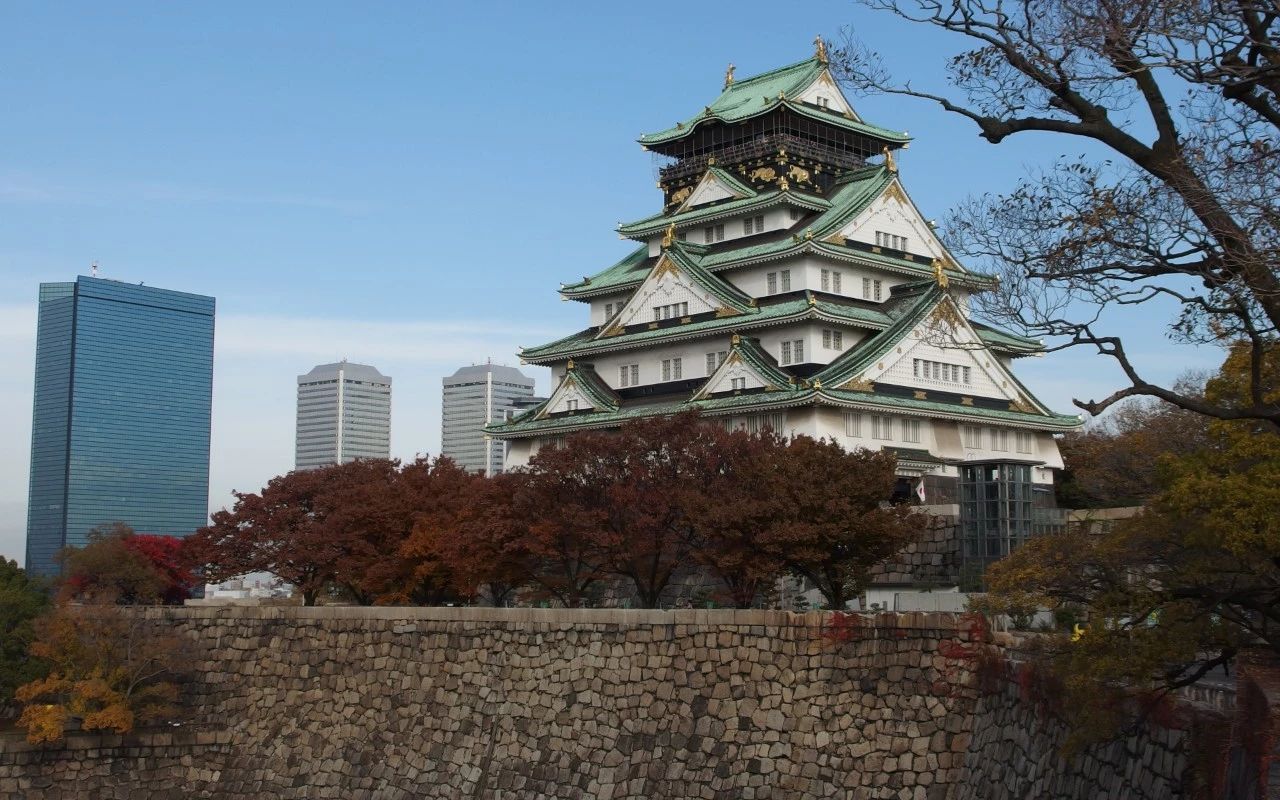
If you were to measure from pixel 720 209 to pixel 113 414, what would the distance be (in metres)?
128

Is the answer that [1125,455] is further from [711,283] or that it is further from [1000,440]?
[711,283]

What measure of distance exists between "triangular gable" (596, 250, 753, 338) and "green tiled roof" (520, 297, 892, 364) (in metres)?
0.57

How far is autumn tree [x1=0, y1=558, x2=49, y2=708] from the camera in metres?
48.4

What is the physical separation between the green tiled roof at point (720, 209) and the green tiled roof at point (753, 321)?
460 cm

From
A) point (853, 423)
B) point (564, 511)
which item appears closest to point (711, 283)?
point (853, 423)

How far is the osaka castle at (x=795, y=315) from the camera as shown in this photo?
47.2 metres

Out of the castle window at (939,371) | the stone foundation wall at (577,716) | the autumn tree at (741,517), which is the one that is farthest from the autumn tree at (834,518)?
the castle window at (939,371)

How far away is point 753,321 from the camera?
4925 centimetres

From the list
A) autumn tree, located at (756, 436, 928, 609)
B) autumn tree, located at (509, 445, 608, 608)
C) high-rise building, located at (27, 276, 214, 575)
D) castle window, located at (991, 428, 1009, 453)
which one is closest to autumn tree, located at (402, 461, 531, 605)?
autumn tree, located at (509, 445, 608, 608)

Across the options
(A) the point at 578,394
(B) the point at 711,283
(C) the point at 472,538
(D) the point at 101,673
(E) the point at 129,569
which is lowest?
(D) the point at 101,673

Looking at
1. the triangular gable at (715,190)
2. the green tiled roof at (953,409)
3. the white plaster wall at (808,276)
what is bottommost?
the green tiled roof at (953,409)

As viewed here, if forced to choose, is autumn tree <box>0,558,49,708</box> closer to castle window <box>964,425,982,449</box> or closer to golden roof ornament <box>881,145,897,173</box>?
castle window <box>964,425,982,449</box>

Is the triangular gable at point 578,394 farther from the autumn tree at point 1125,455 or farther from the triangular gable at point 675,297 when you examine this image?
the autumn tree at point 1125,455

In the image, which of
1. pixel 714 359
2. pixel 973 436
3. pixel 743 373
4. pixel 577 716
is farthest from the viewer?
pixel 714 359
